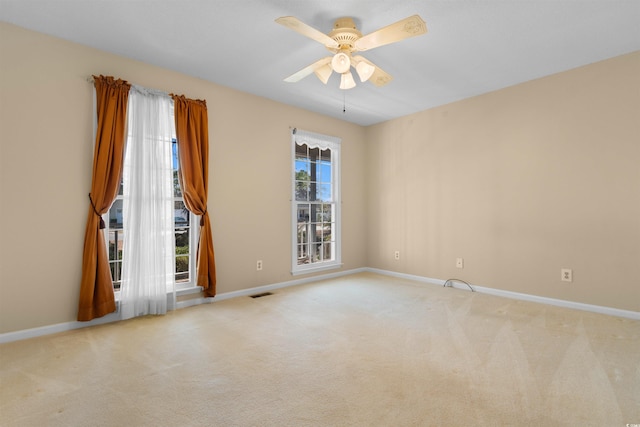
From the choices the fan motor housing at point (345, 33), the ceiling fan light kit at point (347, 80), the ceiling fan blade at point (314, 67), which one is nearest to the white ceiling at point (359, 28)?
the fan motor housing at point (345, 33)

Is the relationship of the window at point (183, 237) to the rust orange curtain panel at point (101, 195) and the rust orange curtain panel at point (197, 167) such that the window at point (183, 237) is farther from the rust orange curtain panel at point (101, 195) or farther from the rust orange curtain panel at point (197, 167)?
the rust orange curtain panel at point (101, 195)

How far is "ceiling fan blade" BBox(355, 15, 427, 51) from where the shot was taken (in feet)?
6.45

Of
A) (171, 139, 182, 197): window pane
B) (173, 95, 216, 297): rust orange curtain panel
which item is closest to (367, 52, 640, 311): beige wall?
(173, 95, 216, 297): rust orange curtain panel

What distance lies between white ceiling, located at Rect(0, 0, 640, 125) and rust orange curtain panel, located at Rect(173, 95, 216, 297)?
42 cm

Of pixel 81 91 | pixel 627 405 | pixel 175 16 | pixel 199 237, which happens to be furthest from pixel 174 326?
pixel 627 405

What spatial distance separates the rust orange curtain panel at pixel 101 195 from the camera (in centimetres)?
277

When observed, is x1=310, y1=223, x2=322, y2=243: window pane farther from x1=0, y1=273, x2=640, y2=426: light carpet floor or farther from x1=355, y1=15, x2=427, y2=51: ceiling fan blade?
x1=355, y1=15, x2=427, y2=51: ceiling fan blade

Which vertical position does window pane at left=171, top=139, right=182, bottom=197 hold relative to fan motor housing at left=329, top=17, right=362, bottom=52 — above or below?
below

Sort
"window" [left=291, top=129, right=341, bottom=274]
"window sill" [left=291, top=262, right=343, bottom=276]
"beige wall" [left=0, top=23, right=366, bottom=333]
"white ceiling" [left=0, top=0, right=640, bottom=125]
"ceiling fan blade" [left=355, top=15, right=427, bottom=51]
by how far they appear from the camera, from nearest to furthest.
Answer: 1. "ceiling fan blade" [left=355, top=15, right=427, bottom=51]
2. "white ceiling" [left=0, top=0, right=640, bottom=125]
3. "beige wall" [left=0, top=23, right=366, bottom=333]
4. "window sill" [left=291, top=262, right=343, bottom=276]
5. "window" [left=291, top=129, right=341, bottom=274]

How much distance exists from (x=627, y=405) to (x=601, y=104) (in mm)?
2924

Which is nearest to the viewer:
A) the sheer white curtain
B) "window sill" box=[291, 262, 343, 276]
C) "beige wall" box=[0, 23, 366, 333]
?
"beige wall" box=[0, 23, 366, 333]

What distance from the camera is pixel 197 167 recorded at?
3.43 meters

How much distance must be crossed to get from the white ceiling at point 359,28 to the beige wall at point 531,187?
39 centimetres

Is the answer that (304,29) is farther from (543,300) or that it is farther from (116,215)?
(543,300)
